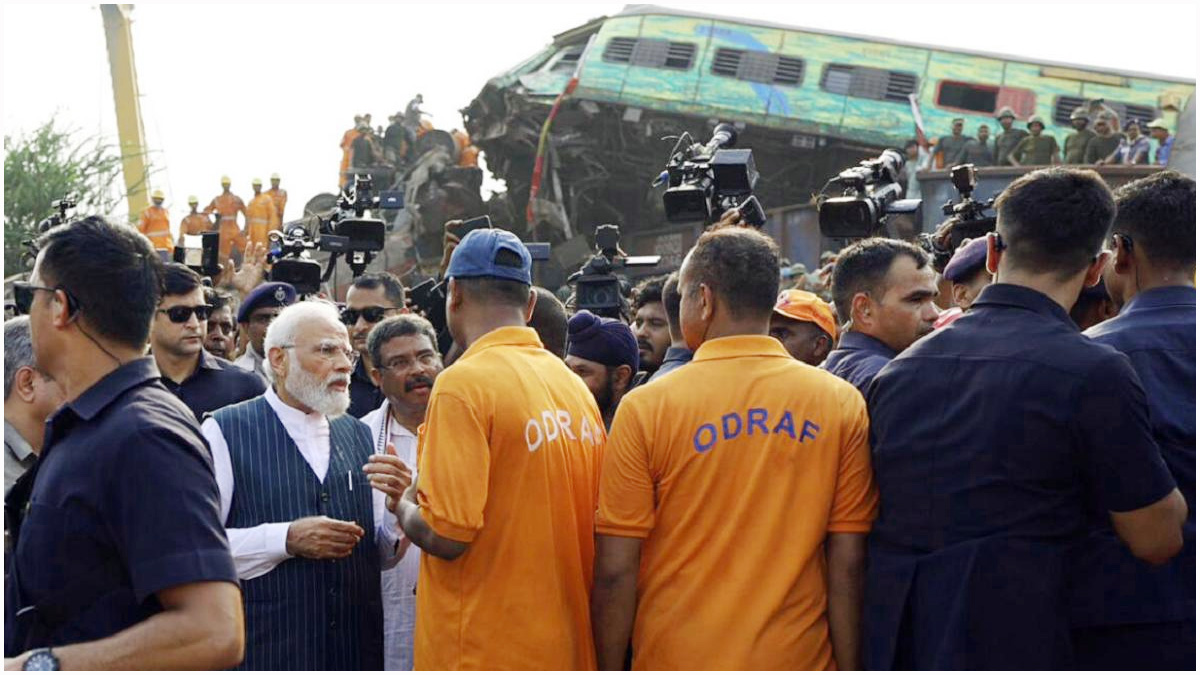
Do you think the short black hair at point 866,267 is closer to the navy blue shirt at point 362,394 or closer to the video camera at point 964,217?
the video camera at point 964,217

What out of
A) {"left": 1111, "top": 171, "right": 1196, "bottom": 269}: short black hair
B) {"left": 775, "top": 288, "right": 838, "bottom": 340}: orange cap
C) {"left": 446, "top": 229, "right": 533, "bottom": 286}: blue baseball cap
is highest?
{"left": 1111, "top": 171, "right": 1196, "bottom": 269}: short black hair

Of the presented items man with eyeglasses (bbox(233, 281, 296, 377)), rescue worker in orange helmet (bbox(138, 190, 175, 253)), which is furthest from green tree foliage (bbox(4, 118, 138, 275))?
man with eyeglasses (bbox(233, 281, 296, 377))

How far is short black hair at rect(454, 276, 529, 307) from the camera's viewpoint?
4004 mm

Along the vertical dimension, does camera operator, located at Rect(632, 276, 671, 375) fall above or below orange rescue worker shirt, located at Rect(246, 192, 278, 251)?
above

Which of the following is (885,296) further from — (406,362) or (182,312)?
(182,312)

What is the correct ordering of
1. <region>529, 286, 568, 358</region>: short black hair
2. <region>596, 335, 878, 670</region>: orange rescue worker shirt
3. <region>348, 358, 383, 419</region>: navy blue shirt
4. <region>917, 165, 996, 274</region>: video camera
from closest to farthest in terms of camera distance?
<region>596, 335, 878, 670</region>: orange rescue worker shirt, <region>529, 286, 568, 358</region>: short black hair, <region>917, 165, 996, 274</region>: video camera, <region>348, 358, 383, 419</region>: navy blue shirt

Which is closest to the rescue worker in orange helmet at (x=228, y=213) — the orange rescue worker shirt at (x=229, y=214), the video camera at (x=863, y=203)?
the orange rescue worker shirt at (x=229, y=214)

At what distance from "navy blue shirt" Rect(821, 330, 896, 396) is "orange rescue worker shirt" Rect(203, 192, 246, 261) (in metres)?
18.6

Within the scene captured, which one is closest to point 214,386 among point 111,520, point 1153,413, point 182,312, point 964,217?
point 182,312

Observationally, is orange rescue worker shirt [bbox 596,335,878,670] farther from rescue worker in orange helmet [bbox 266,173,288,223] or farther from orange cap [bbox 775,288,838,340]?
rescue worker in orange helmet [bbox 266,173,288,223]

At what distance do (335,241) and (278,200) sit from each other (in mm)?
15013

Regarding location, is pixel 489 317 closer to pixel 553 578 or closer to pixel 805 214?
pixel 553 578

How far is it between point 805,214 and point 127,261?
17005mm

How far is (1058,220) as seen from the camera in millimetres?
3449
